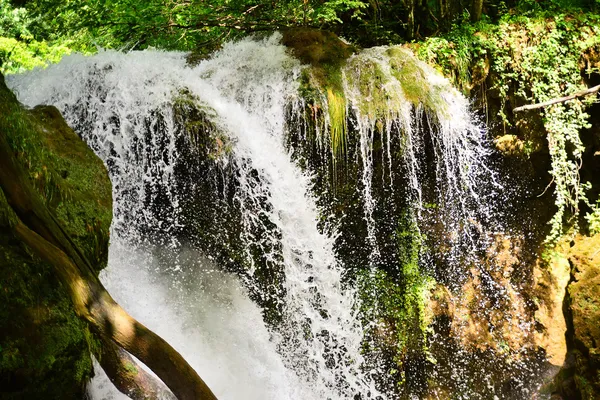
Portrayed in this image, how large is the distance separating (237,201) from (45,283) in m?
2.31

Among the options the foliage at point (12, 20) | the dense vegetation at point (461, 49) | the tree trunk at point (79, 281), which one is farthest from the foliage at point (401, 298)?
the foliage at point (12, 20)

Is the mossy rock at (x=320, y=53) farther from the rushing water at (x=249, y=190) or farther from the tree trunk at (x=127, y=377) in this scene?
the tree trunk at (x=127, y=377)

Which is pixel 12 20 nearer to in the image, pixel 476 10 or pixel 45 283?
pixel 45 283

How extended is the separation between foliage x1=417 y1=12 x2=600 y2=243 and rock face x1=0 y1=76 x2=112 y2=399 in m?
3.96

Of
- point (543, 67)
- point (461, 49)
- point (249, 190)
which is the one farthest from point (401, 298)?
point (543, 67)

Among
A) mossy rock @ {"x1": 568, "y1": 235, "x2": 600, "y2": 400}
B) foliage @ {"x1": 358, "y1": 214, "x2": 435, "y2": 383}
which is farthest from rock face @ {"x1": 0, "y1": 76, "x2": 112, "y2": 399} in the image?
mossy rock @ {"x1": 568, "y1": 235, "x2": 600, "y2": 400}

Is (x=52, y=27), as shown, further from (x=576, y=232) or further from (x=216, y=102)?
(x=576, y=232)

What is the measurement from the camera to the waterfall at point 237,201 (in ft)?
15.2

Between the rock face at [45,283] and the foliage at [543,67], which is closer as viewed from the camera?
the rock face at [45,283]

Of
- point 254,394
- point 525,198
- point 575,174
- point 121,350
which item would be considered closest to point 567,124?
point 575,174

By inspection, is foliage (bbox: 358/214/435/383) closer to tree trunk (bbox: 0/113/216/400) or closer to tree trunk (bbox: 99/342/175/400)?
tree trunk (bbox: 99/342/175/400)

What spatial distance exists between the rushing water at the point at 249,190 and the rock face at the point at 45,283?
0.97 metres

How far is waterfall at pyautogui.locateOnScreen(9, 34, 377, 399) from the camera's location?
4.62 m

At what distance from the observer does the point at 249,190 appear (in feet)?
16.2
